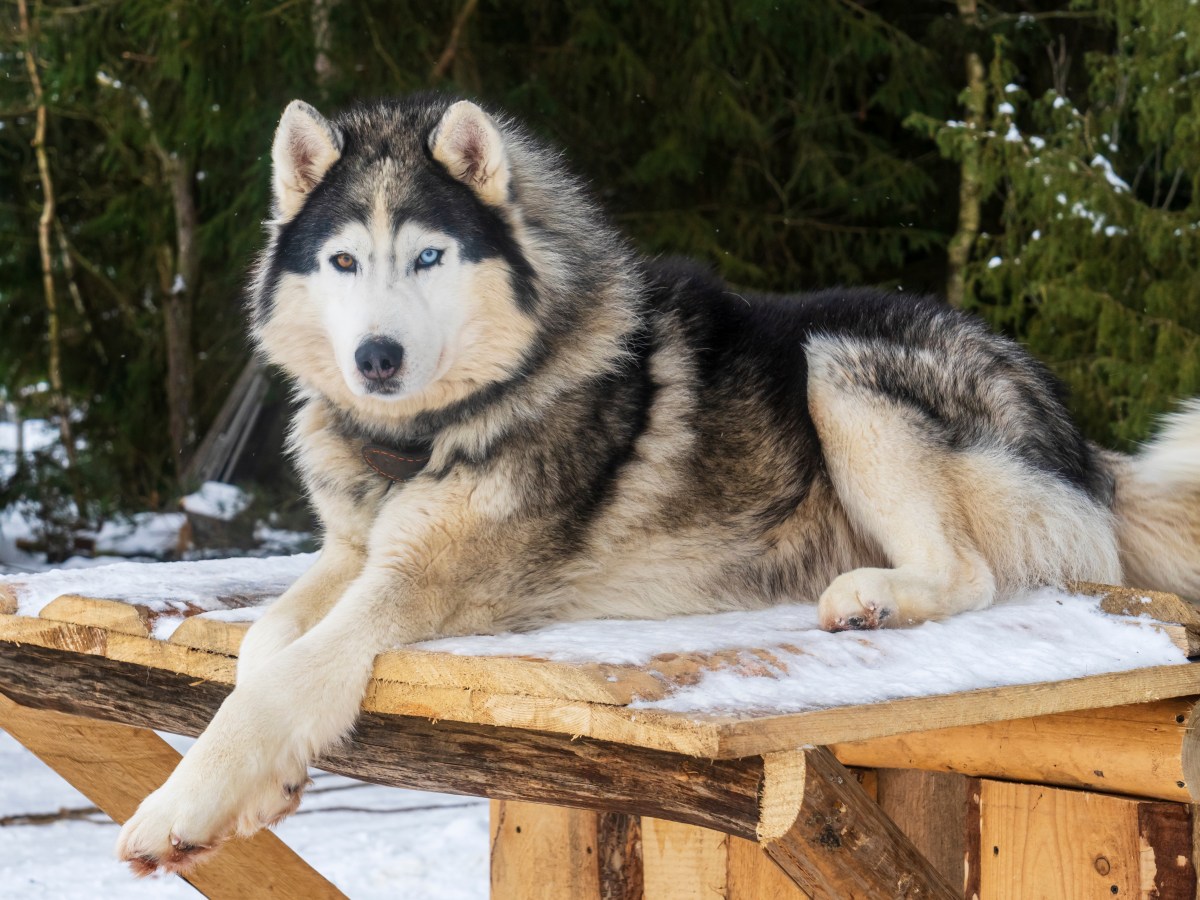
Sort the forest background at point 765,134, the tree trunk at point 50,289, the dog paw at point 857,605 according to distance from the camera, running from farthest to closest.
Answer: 1. the tree trunk at point 50,289
2. the forest background at point 765,134
3. the dog paw at point 857,605

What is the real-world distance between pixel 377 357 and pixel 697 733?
111cm

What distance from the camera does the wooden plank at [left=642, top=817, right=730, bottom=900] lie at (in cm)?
289

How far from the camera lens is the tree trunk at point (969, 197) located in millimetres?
6164

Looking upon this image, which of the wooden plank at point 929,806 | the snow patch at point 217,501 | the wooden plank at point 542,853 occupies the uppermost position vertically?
the wooden plank at point 929,806

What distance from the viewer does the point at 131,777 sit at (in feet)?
10.3

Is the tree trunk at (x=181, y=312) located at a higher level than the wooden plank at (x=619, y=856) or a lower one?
higher

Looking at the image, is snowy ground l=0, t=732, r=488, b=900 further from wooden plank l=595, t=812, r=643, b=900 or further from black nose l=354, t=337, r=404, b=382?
black nose l=354, t=337, r=404, b=382

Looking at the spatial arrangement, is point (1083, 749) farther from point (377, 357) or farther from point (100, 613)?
point (100, 613)

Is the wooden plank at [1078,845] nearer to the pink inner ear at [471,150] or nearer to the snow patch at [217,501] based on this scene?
the pink inner ear at [471,150]

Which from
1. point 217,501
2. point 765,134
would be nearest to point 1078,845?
point 765,134

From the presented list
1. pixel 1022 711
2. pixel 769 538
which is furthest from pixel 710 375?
pixel 1022 711

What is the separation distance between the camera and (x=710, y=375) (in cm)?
283

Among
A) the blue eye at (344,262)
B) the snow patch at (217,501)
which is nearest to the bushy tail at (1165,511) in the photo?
the blue eye at (344,262)

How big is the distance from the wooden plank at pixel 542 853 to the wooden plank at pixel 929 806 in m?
0.80
